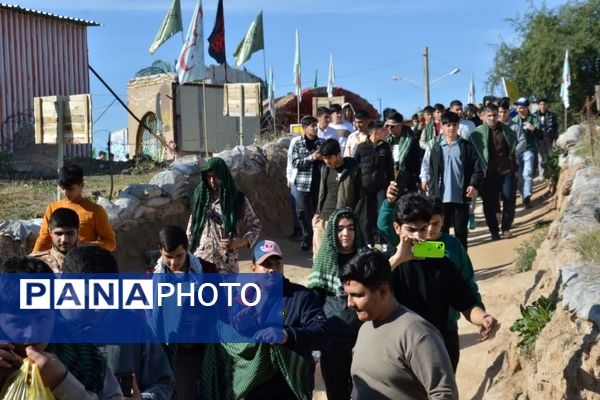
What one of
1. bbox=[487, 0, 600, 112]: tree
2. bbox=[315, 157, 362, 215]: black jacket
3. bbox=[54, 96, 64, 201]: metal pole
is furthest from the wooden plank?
bbox=[487, 0, 600, 112]: tree

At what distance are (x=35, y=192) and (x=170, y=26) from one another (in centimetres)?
666

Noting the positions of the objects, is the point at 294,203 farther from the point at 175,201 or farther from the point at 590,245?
the point at 590,245

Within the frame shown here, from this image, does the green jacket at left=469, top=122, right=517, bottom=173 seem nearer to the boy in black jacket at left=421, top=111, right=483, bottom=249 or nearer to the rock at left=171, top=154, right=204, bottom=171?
the boy in black jacket at left=421, top=111, right=483, bottom=249

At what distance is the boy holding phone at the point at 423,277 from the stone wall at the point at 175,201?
231 inches

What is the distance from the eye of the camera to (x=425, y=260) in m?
5.12

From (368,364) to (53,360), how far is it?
54.2 inches

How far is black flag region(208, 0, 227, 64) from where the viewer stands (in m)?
20.3

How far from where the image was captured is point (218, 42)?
20531 mm

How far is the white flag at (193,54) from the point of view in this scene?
15.9 metres

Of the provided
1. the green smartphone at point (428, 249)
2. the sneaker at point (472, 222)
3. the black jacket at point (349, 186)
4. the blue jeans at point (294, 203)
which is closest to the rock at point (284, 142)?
the blue jeans at point (294, 203)

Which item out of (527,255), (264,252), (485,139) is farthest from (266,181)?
(264,252)

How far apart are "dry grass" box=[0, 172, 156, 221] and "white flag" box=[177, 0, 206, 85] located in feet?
6.04

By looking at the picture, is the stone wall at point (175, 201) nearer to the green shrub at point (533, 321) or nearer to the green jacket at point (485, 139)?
the green jacket at point (485, 139)

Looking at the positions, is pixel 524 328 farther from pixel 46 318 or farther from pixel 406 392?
pixel 46 318
